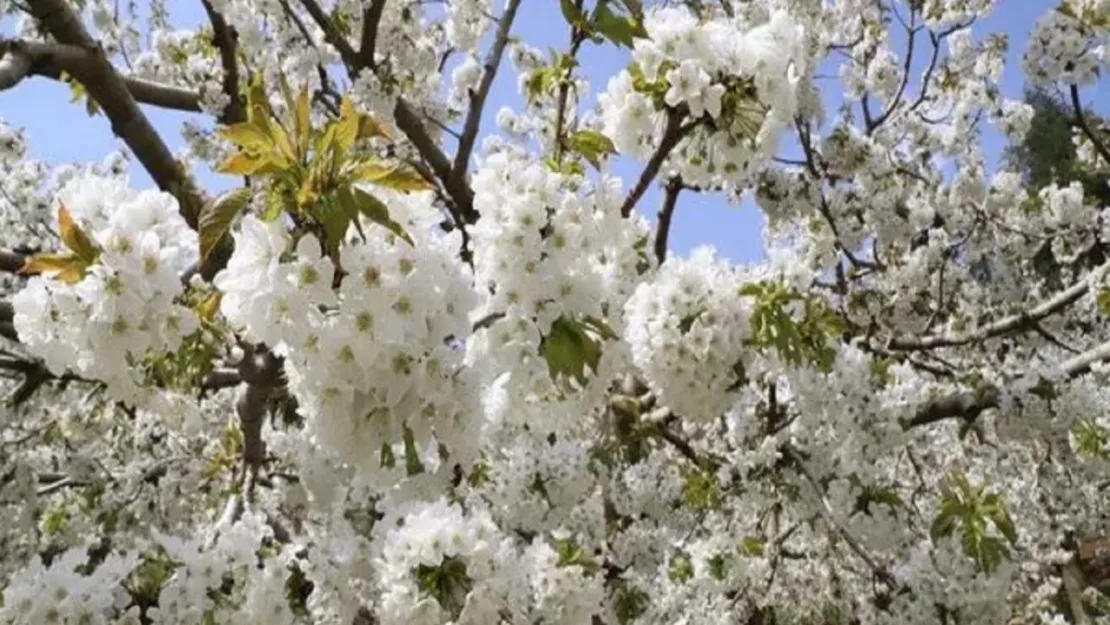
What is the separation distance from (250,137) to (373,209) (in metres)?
0.25

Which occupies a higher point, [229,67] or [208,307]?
[229,67]

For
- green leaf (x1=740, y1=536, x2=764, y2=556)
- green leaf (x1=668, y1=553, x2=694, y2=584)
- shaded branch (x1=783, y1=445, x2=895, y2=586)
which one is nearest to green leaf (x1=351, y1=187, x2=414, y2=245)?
shaded branch (x1=783, y1=445, x2=895, y2=586)

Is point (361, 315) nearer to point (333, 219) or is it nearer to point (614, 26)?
point (333, 219)

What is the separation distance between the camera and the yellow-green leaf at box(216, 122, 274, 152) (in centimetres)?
174

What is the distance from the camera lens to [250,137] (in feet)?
5.79

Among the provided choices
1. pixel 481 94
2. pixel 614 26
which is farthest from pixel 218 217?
pixel 481 94

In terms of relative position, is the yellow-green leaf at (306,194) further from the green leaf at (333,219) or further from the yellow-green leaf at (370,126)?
the yellow-green leaf at (370,126)

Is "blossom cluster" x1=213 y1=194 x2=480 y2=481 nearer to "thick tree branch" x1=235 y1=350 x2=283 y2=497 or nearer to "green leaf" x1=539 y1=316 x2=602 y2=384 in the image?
"green leaf" x1=539 y1=316 x2=602 y2=384

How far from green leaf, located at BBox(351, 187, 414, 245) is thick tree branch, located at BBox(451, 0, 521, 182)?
3.51 m

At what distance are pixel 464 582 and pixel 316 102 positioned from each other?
4121 mm

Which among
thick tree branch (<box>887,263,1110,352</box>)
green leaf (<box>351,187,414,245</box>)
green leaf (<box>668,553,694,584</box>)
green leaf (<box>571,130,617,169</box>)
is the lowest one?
green leaf (<box>351,187,414,245</box>)

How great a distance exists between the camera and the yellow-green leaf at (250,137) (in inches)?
68.6

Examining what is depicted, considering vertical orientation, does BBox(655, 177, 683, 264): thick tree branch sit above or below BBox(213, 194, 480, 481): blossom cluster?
above

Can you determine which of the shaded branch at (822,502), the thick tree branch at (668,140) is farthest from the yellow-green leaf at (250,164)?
the shaded branch at (822,502)
